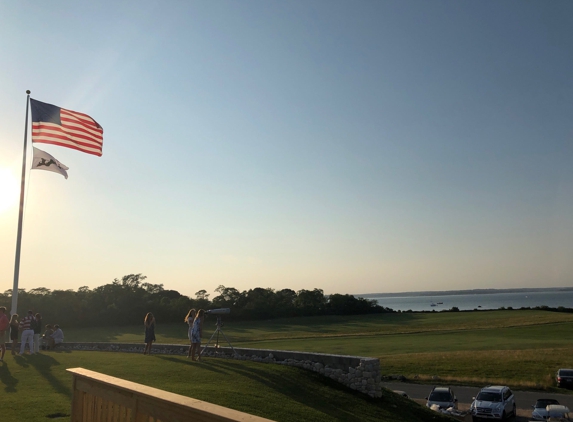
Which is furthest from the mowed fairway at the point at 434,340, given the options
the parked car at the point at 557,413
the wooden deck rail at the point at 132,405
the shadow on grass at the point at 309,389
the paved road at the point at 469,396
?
the wooden deck rail at the point at 132,405

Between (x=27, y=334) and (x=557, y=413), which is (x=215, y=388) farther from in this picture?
(x=557, y=413)

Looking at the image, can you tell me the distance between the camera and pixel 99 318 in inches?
2918

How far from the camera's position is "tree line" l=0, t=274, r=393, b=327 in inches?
2817

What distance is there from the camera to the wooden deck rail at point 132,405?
384 centimetres

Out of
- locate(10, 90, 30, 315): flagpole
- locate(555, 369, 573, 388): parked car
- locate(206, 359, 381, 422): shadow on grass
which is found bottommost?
locate(555, 369, 573, 388): parked car

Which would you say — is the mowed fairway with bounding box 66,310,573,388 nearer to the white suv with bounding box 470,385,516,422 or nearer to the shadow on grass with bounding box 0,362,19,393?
the white suv with bounding box 470,385,516,422

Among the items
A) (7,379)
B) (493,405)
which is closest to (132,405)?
(7,379)

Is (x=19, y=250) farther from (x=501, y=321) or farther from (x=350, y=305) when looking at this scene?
(x=350, y=305)

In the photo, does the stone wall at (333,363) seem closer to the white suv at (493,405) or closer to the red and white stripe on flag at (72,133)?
the white suv at (493,405)

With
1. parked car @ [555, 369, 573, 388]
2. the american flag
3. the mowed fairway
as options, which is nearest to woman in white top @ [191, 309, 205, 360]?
the american flag

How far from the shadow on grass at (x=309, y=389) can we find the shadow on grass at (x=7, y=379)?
694cm

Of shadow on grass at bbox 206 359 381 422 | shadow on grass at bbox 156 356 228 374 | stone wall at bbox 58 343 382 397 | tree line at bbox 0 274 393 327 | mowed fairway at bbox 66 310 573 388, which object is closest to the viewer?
shadow on grass at bbox 206 359 381 422

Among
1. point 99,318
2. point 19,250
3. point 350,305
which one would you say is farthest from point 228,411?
point 350,305

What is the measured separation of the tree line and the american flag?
54.6 metres
